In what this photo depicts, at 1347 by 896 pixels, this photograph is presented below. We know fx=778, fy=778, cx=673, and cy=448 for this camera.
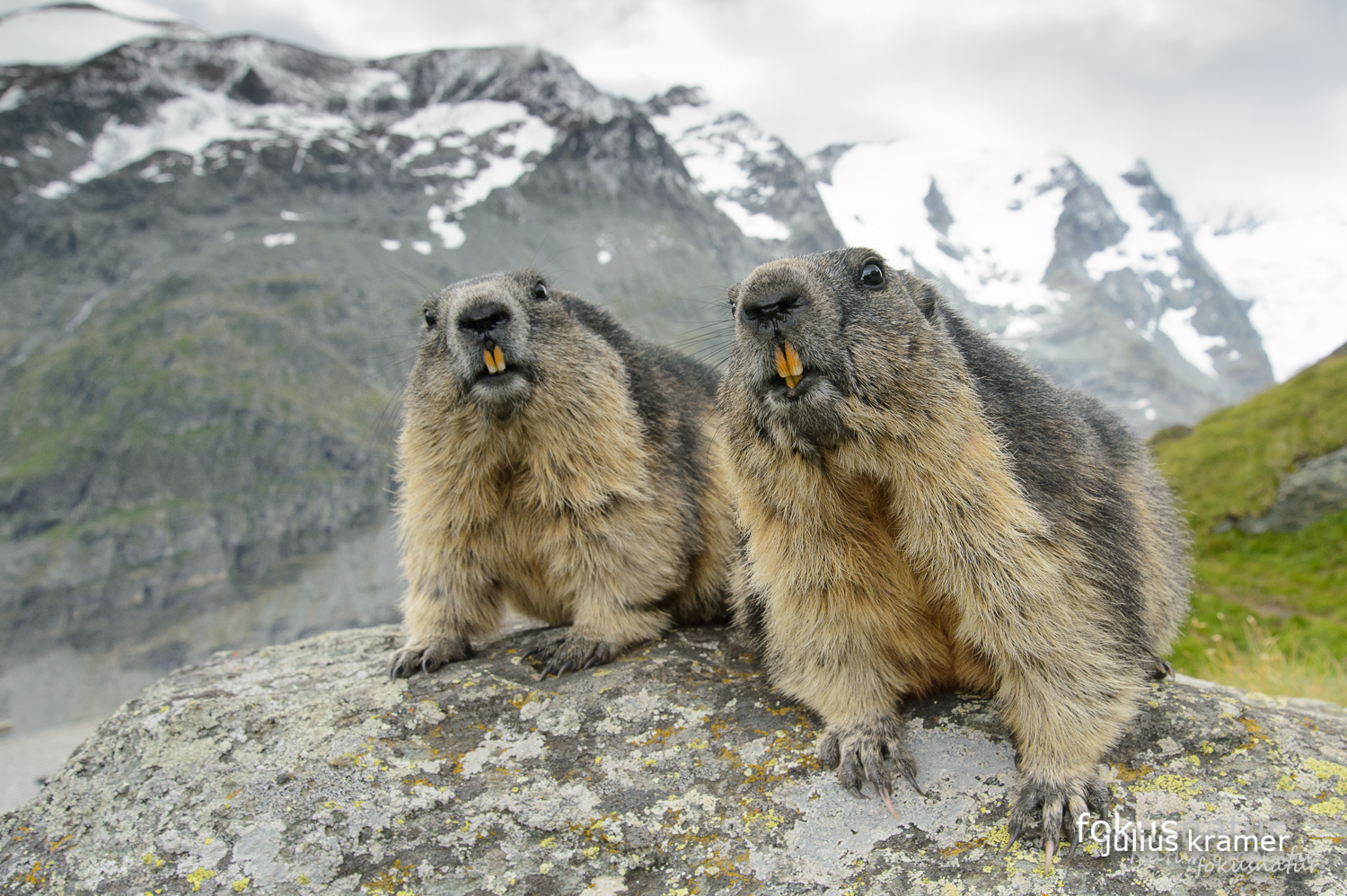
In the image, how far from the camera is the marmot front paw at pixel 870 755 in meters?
4.15

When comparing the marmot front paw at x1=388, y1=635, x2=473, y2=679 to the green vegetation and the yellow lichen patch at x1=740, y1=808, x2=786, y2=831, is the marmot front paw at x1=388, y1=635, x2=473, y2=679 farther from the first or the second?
the green vegetation

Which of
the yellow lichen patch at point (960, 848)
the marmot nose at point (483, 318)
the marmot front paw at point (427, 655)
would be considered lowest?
the yellow lichen patch at point (960, 848)

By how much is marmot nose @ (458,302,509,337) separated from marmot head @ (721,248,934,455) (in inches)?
91.8

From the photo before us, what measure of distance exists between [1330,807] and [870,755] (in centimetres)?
218

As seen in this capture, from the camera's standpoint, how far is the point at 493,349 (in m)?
5.79

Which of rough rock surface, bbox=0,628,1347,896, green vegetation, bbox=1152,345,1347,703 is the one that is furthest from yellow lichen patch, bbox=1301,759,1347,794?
green vegetation, bbox=1152,345,1347,703

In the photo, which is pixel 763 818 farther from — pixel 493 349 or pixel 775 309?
pixel 493 349

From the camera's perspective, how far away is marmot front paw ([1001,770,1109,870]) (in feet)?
12.0

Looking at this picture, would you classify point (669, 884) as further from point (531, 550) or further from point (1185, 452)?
point (1185, 452)

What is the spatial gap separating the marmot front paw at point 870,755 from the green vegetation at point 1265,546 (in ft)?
27.1

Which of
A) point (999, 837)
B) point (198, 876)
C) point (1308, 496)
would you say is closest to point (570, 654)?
point (198, 876)

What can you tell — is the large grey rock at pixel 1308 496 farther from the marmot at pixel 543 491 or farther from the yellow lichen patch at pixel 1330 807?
the marmot at pixel 543 491

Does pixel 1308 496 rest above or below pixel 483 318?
below

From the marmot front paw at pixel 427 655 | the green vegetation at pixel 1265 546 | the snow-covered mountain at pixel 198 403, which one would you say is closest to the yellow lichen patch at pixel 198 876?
the marmot front paw at pixel 427 655
